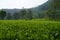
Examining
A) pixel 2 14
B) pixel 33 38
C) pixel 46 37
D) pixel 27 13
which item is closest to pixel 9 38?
pixel 33 38

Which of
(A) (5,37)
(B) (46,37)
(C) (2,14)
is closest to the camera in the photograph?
(B) (46,37)

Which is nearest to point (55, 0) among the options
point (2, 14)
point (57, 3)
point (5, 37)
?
point (57, 3)

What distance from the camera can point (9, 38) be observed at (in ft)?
16.4

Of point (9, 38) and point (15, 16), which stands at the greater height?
point (9, 38)

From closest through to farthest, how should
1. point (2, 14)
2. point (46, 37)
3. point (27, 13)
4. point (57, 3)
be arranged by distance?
1. point (46, 37)
2. point (57, 3)
3. point (2, 14)
4. point (27, 13)

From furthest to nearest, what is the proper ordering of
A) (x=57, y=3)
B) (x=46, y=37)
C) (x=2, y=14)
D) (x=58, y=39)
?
1. (x=2, y=14)
2. (x=57, y=3)
3. (x=58, y=39)
4. (x=46, y=37)

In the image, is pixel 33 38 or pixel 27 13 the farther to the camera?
pixel 27 13

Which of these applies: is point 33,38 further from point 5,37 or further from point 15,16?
point 15,16

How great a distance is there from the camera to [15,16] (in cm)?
10525

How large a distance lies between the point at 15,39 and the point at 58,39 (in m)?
0.99

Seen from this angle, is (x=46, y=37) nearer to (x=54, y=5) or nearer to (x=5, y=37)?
(x=5, y=37)

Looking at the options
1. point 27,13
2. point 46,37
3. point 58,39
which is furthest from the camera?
point 27,13

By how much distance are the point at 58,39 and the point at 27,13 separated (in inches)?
3777

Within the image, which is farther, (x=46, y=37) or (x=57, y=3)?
(x=57, y=3)
